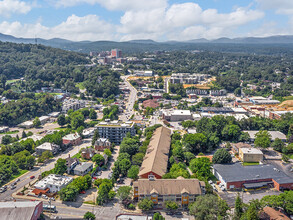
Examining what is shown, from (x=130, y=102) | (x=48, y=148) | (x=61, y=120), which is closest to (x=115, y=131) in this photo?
(x=48, y=148)

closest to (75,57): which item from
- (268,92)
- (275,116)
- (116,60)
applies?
(116,60)

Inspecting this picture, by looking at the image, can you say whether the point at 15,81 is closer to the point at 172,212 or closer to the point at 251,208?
the point at 172,212

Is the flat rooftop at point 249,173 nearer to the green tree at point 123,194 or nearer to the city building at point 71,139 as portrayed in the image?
the green tree at point 123,194

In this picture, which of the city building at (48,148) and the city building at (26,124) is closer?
the city building at (48,148)

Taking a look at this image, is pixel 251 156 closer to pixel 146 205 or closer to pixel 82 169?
pixel 146 205

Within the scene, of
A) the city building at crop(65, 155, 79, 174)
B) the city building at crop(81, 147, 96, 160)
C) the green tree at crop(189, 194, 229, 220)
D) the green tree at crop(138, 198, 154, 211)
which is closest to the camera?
the green tree at crop(189, 194, 229, 220)

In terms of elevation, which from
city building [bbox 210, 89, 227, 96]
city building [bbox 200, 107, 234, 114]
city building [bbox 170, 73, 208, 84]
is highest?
city building [bbox 170, 73, 208, 84]

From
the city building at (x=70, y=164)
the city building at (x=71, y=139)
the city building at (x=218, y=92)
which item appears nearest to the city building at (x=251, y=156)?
the city building at (x=70, y=164)

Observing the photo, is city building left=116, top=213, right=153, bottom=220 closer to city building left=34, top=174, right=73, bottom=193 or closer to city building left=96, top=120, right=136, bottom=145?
city building left=34, top=174, right=73, bottom=193

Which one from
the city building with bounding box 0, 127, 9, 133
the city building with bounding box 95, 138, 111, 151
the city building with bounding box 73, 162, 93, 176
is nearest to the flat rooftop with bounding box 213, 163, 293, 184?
the city building with bounding box 73, 162, 93, 176
